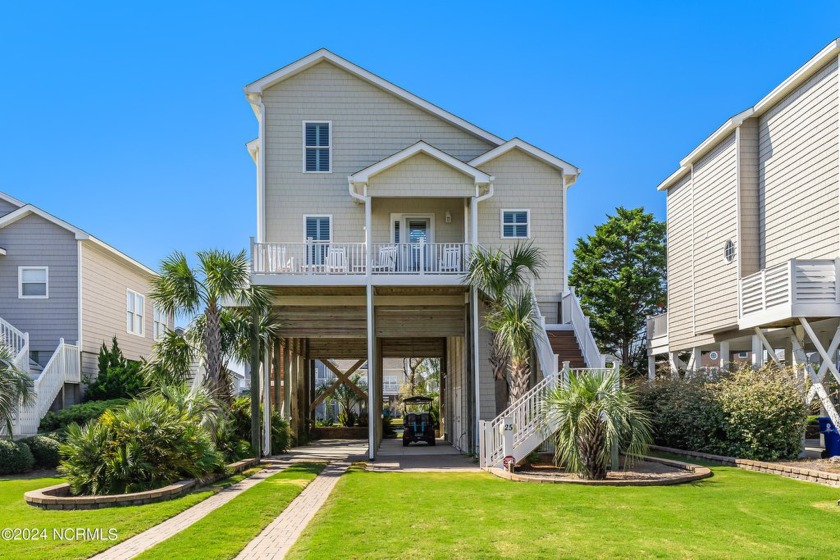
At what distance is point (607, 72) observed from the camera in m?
23.3

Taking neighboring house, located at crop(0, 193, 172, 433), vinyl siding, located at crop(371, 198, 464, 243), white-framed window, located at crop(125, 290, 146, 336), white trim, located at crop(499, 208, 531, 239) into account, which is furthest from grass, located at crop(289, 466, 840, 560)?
white-framed window, located at crop(125, 290, 146, 336)

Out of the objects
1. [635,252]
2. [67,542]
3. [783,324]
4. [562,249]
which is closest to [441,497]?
[67,542]

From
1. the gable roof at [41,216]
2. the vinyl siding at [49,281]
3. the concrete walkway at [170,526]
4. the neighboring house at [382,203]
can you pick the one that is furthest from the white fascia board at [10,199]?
the concrete walkway at [170,526]

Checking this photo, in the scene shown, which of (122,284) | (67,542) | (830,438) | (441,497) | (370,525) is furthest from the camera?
(122,284)

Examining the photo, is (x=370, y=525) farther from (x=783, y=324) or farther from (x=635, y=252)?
(x=635, y=252)

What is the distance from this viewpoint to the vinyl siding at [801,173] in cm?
1877

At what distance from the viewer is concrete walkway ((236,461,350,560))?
964 centimetres

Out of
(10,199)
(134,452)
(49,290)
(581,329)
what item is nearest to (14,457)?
(134,452)

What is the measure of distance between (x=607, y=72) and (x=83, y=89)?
1473 centimetres

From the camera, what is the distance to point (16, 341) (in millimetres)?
24672

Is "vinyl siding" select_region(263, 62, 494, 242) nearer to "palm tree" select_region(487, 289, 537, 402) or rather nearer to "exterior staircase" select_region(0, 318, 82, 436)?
"palm tree" select_region(487, 289, 537, 402)

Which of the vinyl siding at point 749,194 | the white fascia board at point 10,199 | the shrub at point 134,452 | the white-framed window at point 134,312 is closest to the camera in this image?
the shrub at point 134,452

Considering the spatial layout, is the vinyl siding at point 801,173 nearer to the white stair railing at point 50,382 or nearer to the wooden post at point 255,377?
the wooden post at point 255,377

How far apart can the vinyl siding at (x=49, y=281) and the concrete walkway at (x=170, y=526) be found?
11856mm
